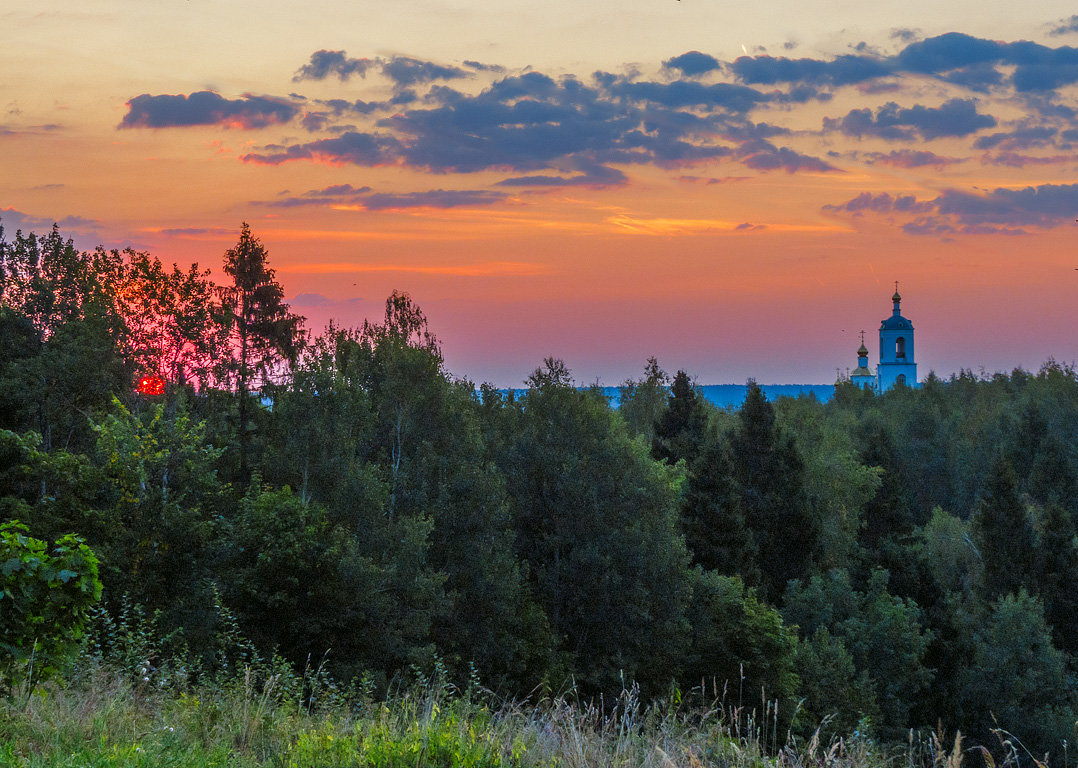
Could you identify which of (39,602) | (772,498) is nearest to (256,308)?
(772,498)

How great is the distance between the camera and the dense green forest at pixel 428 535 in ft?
72.6

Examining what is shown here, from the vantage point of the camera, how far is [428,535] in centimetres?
2892

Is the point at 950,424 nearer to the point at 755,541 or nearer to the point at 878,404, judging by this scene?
the point at 878,404

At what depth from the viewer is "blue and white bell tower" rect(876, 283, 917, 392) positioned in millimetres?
151500

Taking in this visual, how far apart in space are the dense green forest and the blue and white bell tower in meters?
102

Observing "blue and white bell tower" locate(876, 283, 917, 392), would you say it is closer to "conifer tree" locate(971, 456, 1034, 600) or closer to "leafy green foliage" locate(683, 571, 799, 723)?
"conifer tree" locate(971, 456, 1034, 600)

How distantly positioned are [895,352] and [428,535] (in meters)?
138

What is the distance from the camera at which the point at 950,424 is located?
87.9 m

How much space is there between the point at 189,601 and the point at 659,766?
1859 centimetres

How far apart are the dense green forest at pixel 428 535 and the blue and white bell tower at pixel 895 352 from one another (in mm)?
101748

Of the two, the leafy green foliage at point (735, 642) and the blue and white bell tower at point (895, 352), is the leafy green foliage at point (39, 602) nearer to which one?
the leafy green foliage at point (735, 642)

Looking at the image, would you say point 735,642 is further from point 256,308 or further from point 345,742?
point 345,742

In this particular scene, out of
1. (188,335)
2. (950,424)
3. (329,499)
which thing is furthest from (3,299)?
(950,424)

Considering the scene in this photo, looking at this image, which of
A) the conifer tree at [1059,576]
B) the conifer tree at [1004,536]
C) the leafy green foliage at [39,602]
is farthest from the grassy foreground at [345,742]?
the conifer tree at [1004,536]
